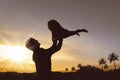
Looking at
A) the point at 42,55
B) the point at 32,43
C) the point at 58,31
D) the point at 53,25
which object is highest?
the point at 53,25

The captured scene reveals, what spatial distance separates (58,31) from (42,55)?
62 cm

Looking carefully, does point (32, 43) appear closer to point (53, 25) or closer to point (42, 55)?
point (42, 55)

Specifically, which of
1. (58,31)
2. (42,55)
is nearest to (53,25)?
(58,31)

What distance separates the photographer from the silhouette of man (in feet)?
19.4

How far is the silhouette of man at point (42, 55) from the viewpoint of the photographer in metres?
5.91

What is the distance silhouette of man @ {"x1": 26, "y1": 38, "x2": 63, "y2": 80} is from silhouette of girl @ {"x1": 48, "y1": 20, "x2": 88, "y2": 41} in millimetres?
131

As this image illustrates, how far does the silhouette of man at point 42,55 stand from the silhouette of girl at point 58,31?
0.13 m

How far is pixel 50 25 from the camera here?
234 inches

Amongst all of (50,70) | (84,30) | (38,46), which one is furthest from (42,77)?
(84,30)

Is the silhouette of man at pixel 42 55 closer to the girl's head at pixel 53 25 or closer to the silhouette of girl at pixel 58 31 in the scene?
the silhouette of girl at pixel 58 31

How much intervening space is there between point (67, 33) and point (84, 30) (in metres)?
0.34

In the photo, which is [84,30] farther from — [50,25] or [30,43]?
[30,43]

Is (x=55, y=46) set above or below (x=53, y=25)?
below

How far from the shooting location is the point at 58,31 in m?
5.84
